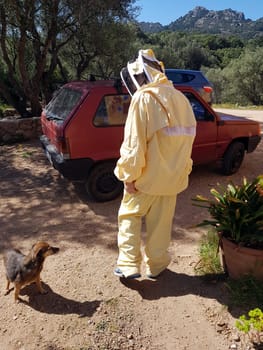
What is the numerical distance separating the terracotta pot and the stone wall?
7.35 meters

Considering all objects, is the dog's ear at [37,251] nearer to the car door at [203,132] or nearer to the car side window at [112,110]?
the car side window at [112,110]

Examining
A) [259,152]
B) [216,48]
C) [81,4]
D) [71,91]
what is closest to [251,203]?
[71,91]

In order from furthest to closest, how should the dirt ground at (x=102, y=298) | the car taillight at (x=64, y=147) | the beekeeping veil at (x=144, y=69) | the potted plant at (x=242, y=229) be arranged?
the car taillight at (x=64, y=147), the potted plant at (x=242, y=229), the beekeeping veil at (x=144, y=69), the dirt ground at (x=102, y=298)

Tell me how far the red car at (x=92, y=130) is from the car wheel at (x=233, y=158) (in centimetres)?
69

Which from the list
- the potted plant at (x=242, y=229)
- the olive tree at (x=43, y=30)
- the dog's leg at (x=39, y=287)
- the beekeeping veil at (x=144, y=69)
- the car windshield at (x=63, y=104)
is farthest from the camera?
the olive tree at (x=43, y=30)

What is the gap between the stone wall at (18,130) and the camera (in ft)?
29.3

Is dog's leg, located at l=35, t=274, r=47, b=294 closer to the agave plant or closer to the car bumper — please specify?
the agave plant

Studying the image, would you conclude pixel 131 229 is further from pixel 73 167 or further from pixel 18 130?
pixel 18 130

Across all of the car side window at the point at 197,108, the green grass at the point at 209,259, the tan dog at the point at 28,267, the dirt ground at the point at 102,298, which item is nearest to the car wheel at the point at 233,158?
the car side window at the point at 197,108

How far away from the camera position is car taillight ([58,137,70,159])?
4.56 meters

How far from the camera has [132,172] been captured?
275cm

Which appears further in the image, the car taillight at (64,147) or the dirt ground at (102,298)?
the car taillight at (64,147)

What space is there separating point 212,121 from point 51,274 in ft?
12.0

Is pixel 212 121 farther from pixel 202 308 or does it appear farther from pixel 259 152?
pixel 202 308
